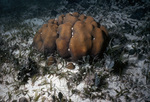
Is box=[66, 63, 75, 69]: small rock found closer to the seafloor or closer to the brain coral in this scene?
the seafloor

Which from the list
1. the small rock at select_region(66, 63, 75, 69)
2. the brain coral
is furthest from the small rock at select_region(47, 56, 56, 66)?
the small rock at select_region(66, 63, 75, 69)

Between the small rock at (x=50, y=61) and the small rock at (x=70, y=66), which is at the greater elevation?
the small rock at (x=50, y=61)

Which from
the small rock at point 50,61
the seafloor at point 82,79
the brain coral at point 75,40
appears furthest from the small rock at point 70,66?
the small rock at point 50,61

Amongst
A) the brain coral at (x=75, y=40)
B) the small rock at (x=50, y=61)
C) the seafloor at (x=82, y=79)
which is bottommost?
the seafloor at (x=82, y=79)

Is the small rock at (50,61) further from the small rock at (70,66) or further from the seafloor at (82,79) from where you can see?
the small rock at (70,66)

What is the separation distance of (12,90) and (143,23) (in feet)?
25.8

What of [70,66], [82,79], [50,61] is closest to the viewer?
[82,79]

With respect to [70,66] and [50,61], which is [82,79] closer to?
[70,66]

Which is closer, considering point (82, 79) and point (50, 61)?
point (82, 79)

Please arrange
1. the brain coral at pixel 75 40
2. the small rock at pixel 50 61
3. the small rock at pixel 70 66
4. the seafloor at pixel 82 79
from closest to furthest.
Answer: the seafloor at pixel 82 79
the brain coral at pixel 75 40
the small rock at pixel 70 66
the small rock at pixel 50 61

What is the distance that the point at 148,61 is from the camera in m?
3.57

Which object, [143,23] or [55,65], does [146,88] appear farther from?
[143,23]

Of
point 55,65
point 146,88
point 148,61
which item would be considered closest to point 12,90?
point 55,65

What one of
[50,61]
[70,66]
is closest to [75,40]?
[70,66]
